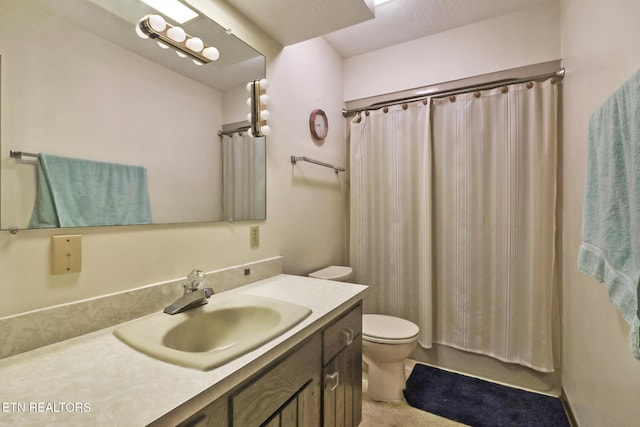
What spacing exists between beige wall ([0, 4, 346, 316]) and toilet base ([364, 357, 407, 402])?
2.48ft

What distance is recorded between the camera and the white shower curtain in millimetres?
1738

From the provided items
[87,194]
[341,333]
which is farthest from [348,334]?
[87,194]

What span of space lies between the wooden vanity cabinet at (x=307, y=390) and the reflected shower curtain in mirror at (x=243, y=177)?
701mm

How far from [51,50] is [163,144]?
1.26ft

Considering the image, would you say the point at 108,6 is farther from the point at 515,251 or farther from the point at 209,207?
the point at 515,251

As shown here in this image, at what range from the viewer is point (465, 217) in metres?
1.94

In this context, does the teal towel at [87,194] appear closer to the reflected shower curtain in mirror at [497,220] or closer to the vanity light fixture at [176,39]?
the vanity light fixture at [176,39]

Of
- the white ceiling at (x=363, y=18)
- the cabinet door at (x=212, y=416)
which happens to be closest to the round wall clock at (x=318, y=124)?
the white ceiling at (x=363, y=18)

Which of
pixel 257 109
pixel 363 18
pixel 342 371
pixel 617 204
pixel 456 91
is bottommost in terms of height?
pixel 342 371

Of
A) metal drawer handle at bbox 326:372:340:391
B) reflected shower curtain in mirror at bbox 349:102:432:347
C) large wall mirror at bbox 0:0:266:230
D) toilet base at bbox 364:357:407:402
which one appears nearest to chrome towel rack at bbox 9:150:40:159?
large wall mirror at bbox 0:0:266:230

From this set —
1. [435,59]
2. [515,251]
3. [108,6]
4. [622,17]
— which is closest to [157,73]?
[108,6]

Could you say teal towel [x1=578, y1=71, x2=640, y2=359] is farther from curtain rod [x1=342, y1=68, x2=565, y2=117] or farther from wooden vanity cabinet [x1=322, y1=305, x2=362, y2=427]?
curtain rod [x1=342, y1=68, x2=565, y2=117]

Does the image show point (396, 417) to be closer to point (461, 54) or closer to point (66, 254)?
point (66, 254)

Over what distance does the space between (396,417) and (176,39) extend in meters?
2.09
